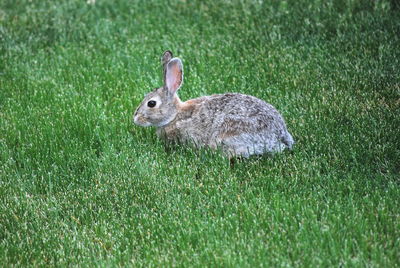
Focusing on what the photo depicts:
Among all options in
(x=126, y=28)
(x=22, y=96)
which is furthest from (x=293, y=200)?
(x=126, y=28)

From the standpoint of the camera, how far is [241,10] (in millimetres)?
11375

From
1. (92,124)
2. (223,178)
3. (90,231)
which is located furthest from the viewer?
(92,124)

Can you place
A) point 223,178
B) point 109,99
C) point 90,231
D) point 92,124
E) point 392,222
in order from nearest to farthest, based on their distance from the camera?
point 392,222, point 90,231, point 223,178, point 92,124, point 109,99

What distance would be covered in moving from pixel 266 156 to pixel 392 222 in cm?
173

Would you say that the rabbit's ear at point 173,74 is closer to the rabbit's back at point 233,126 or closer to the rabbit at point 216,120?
the rabbit at point 216,120

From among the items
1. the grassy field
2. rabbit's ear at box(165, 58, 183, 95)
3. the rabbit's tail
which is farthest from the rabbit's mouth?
the rabbit's tail

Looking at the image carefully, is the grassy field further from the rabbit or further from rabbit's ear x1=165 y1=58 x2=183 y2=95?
rabbit's ear x1=165 y1=58 x2=183 y2=95

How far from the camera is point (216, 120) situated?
7.22m

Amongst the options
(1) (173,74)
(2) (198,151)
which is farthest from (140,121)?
(2) (198,151)

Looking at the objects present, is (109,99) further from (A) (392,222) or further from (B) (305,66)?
(A) (392,222)

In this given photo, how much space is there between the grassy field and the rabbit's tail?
14 cm

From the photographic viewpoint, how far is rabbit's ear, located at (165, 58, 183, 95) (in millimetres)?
7551

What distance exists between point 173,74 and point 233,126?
3.45ft

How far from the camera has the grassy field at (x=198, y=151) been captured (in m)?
5.69
